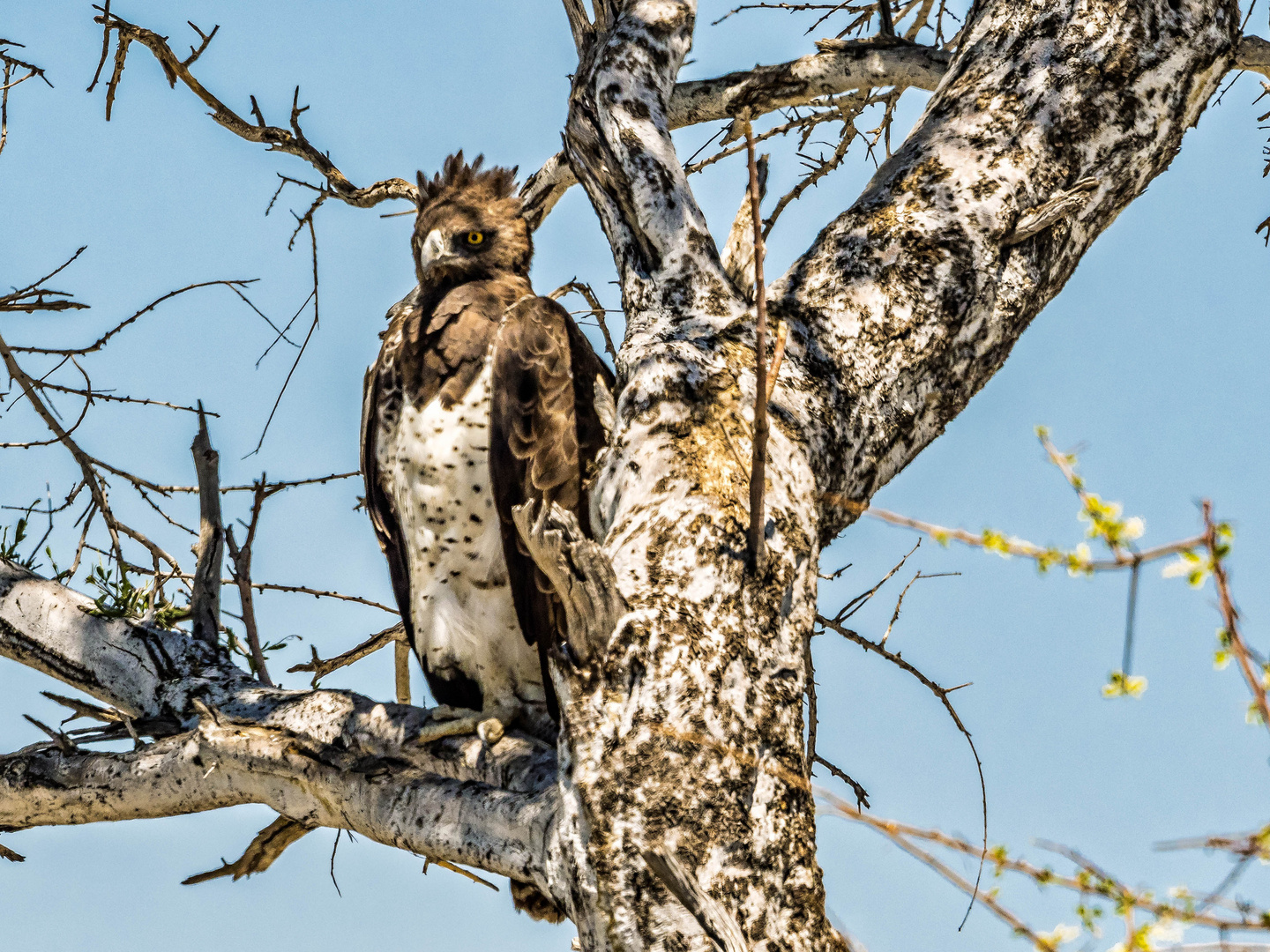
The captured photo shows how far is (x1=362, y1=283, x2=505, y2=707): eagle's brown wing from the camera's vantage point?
3.81 meters

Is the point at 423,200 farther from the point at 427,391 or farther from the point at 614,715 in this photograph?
the point at 614,715

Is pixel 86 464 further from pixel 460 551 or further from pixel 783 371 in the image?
pixel 783 371

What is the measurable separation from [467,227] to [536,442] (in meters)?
1.37

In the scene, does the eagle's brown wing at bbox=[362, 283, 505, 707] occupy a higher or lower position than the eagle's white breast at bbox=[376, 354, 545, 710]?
higher

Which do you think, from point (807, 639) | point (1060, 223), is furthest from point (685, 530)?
point (1060, 223)

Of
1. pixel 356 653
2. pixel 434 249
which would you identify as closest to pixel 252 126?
pixel 434 249

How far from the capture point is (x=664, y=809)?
1.97m

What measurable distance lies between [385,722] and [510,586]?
2.28 feet

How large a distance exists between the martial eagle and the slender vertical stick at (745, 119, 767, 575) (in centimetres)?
116

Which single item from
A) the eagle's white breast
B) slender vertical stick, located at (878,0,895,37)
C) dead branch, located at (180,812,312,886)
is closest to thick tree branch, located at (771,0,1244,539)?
slender vertical stick, located at (878,0,895,37)

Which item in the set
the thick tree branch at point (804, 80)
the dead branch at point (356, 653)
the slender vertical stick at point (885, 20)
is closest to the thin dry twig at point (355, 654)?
the dead branch at point (356, 653)

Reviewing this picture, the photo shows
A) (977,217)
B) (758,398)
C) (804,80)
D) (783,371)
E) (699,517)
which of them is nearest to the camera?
(758,398)

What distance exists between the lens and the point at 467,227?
4.54m

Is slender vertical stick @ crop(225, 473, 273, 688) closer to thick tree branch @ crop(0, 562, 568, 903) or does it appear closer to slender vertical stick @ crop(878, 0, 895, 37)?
thick tree branch @ crop(0, 562, 568, 903)
